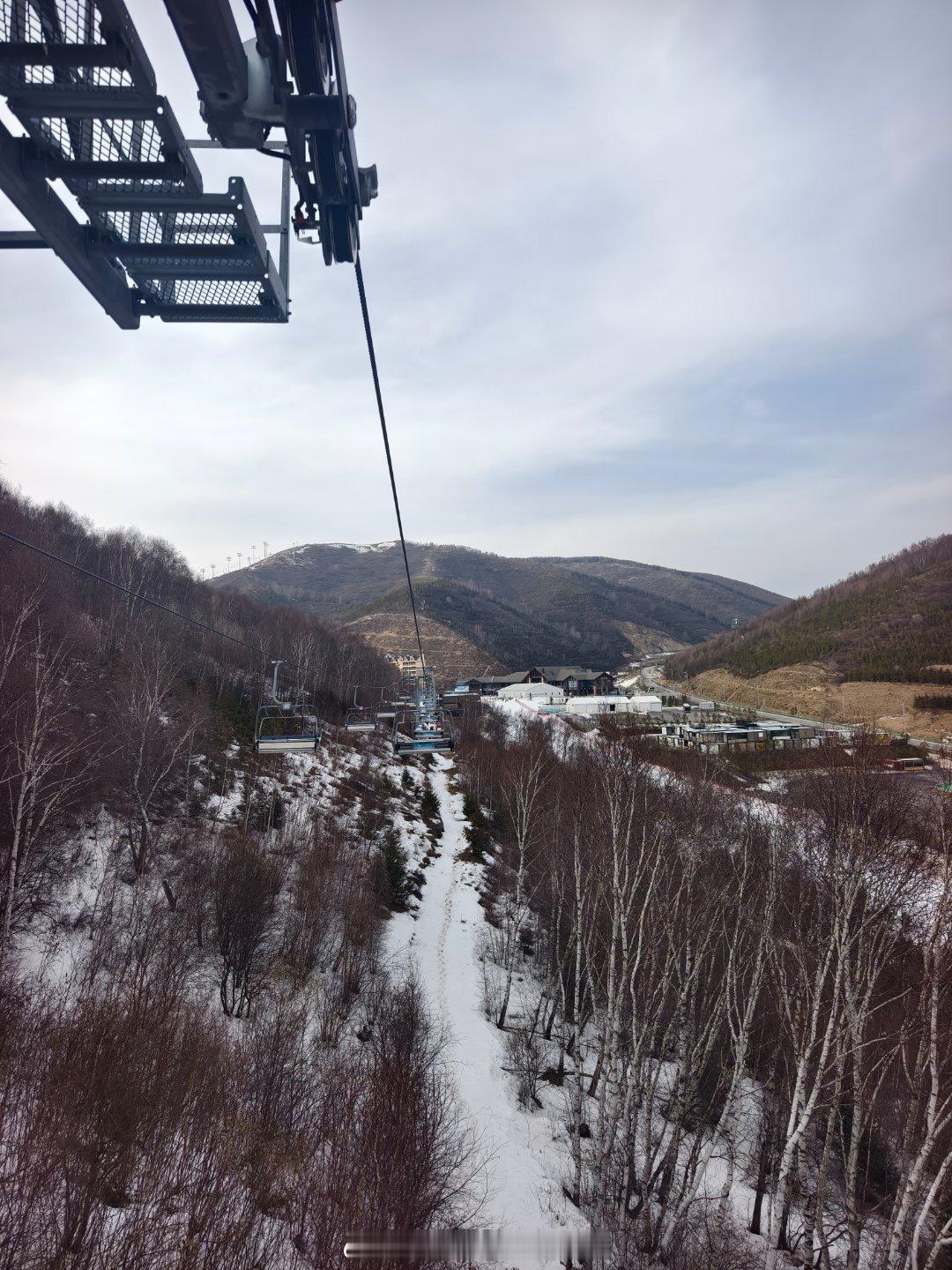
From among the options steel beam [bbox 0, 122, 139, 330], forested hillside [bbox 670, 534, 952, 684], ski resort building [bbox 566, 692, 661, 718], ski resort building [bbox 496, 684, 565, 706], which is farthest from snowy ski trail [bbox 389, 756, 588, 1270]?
forested hillside [bbox 670, 534, 952, 684]

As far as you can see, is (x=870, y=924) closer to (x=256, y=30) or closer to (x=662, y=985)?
(x=662, y=985)

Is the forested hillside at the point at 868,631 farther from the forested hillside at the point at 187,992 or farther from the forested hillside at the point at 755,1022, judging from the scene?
the forested hillside at the point at 187,992

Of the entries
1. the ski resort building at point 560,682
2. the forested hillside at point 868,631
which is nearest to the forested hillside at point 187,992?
the ski resort building at point 560,682

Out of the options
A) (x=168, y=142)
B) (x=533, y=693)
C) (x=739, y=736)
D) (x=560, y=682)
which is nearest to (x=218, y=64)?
(x=168, y=142)

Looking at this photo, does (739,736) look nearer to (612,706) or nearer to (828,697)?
(612,706)

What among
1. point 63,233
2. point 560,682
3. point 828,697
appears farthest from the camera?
point 560,682

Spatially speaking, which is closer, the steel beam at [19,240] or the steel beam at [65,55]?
the steel beam at [65,55]

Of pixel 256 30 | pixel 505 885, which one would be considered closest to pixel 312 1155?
pixel 256 30
